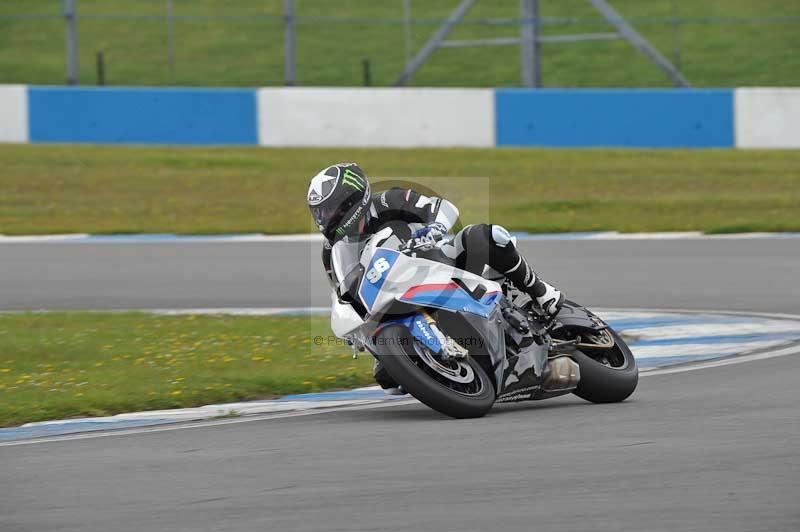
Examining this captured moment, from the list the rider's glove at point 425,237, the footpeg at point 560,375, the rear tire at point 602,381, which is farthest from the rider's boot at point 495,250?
the rear tire at point 602,381

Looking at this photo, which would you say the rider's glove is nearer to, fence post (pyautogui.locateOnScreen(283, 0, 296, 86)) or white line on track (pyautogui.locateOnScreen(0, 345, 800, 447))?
white line on track (pyautogui.locateOnScreen(0, 345, 800, 447))

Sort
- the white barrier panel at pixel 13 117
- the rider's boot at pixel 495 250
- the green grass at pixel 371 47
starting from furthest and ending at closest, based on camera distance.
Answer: the green grass at pixel 371 47 < the white barrier panel at pixel 13 117 < the rider's boot at pixel 495 250

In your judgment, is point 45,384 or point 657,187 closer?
point 45,384

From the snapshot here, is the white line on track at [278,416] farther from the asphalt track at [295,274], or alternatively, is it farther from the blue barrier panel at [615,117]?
the blue barrier panel at [615,117]

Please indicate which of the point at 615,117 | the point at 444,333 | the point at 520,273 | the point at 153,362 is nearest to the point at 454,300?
the point at 444,333

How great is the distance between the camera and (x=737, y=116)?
21.6 meters

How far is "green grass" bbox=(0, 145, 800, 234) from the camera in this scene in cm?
1733

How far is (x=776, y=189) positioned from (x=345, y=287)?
1301cm

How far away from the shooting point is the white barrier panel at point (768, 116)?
69.7 feet

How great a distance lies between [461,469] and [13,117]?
18304mm

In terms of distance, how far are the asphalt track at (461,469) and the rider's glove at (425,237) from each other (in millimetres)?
835

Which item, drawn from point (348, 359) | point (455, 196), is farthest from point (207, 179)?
point (455, 196)

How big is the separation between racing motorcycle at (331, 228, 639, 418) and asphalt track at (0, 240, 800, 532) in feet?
0.52

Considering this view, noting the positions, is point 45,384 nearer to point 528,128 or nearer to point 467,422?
point 467,422
